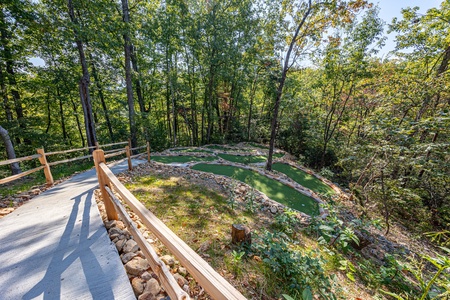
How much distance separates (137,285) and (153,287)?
0.47 ft

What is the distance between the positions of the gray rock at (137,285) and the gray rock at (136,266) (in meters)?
0.08

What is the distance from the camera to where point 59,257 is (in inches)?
66.6

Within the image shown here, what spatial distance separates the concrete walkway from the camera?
1355mm

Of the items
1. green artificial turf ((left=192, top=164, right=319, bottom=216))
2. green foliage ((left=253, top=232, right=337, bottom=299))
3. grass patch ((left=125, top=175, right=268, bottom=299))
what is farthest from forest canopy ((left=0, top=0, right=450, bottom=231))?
grass patch ((left=125, top=175, right=268, bottom=299))

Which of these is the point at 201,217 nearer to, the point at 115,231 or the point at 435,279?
the point at 115,231

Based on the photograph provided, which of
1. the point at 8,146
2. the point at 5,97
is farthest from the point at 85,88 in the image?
the point at 5,97

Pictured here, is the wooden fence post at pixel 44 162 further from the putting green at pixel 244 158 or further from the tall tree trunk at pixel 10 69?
the tall tree trunk at pixel 10 69

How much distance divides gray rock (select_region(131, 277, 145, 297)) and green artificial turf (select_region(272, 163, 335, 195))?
261 inches

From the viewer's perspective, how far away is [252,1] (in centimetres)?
1062

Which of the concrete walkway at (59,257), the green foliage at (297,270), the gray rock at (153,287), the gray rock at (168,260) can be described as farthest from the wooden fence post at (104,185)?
the green foliage at (297,270)

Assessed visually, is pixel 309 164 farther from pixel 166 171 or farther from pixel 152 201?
pixel 152 201

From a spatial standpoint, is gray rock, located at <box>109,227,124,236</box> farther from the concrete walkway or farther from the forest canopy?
the forest canopy

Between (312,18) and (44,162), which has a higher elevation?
(312,18)

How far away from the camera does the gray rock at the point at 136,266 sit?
1574 millimetres
